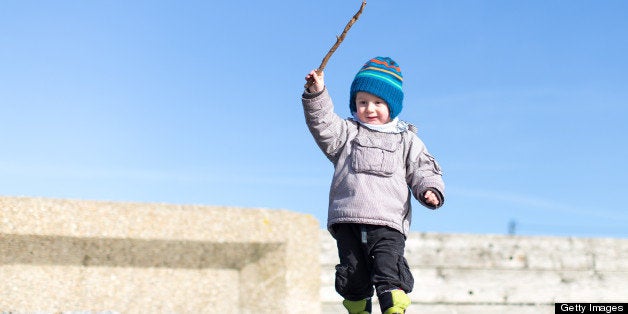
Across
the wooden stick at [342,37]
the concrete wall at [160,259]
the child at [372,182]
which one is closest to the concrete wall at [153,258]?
the concrete wall at [160,259]

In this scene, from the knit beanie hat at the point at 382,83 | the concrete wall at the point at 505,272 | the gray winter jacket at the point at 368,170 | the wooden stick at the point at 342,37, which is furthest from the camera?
the concrete wall at the point at 505,272

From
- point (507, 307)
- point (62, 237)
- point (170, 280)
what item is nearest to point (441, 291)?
point (507, 307)

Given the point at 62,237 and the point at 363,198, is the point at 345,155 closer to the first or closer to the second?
the point at 363,198

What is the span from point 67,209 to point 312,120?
208 cm

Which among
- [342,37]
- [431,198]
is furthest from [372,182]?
[342,37]

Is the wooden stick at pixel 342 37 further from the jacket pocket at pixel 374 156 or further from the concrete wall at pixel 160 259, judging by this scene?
the concrete wall at pixel 160 259

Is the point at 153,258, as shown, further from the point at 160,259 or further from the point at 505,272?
the point at 505,272

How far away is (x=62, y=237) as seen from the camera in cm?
477

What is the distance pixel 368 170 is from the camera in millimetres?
3545

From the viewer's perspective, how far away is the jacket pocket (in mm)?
3553

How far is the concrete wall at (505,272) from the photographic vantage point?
5.61 meters

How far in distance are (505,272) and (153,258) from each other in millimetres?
2668

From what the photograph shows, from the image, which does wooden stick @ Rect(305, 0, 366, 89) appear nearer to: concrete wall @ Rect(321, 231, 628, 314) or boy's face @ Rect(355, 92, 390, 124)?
boy's face @ Rect(355, 92, 390, 124)

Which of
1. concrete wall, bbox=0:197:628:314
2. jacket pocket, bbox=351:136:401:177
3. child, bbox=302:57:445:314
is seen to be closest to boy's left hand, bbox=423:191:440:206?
child, bbox=302:57:445:314
